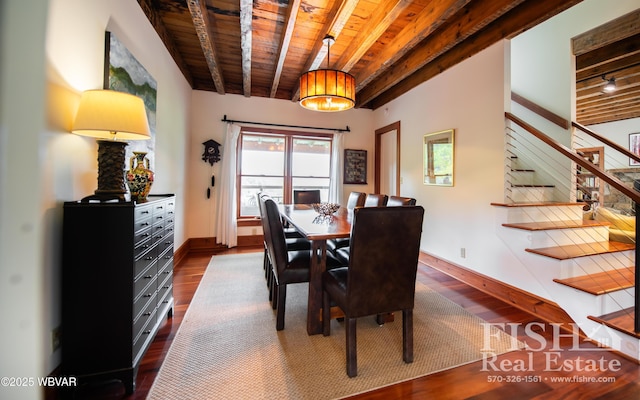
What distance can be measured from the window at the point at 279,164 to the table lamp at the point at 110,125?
331 centimetres

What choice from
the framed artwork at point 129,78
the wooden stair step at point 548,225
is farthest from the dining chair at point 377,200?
the framed artwork at point 129,78

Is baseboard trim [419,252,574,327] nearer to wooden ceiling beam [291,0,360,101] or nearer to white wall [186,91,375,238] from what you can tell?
wooden ceiling beam [291,0,360,101]

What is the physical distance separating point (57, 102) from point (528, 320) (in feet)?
11.8

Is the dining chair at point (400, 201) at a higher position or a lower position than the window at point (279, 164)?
lower

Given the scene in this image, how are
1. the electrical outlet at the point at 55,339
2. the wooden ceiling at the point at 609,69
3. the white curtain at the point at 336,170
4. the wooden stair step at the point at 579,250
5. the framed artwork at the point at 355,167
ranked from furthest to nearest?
1. the framed artwork at the point at 355,167
2. the white curtain at the point at 336,170
3. the wooden ceiling at the point at 609,69
4. the wooden stair step at the point at 579,250
5. the electrical outlet at the point at 55,339

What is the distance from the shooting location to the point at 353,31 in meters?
3.02

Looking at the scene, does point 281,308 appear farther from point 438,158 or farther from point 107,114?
point 438,158

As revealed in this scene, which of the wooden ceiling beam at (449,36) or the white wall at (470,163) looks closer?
the wooden ceiling beam at (449,36)

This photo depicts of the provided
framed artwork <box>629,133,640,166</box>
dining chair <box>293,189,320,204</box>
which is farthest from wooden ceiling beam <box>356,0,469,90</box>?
framed artwork <box>629,133,640,166</box>

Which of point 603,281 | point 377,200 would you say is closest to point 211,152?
point 377,200

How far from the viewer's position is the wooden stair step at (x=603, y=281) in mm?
1956

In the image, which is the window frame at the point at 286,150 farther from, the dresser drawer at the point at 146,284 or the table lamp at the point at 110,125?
the table lamp at the point at 110,125

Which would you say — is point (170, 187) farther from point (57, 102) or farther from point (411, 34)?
point (411, 34)

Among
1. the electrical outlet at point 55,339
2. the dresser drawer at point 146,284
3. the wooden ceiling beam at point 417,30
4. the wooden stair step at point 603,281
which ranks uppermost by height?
the wooden ceiling beam at point 417,30
